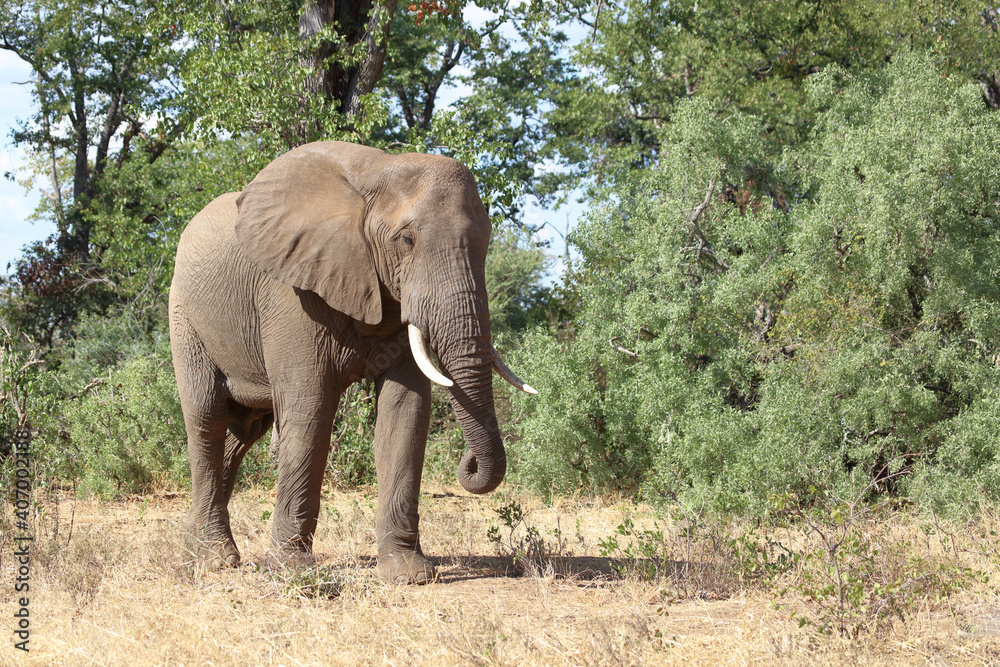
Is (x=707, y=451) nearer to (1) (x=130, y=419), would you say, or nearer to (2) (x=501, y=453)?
(2) (x=501, y=453)

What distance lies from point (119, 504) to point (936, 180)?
8.92 metres

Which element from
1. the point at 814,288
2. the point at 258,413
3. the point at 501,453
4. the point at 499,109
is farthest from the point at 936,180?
the point at 258,413

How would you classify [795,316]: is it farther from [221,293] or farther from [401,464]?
[221,293]

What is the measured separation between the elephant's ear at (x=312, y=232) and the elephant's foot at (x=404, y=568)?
4.95 ft

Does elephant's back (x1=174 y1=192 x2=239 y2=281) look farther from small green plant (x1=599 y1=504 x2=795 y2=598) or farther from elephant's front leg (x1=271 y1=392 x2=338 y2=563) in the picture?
small green plant (x1=599 y1=504 x2=795 y2=598)

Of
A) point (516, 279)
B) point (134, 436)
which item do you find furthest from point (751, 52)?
point (134, 436)

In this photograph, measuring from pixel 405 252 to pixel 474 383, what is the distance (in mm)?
866

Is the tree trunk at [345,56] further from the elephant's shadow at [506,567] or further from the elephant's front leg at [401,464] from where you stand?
the elephant's shadow at [506,567]

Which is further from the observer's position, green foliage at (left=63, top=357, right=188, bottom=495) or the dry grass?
green foliage at (left=63, top=357, right=188, bottom=495)

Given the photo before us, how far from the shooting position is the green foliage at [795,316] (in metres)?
9.10

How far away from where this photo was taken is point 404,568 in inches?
245

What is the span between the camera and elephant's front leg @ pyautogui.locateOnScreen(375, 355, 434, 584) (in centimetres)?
625

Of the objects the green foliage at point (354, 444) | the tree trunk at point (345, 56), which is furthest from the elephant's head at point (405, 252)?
the green foliage at point (354, 444)

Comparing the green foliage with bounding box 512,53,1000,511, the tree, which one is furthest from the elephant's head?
the tree
